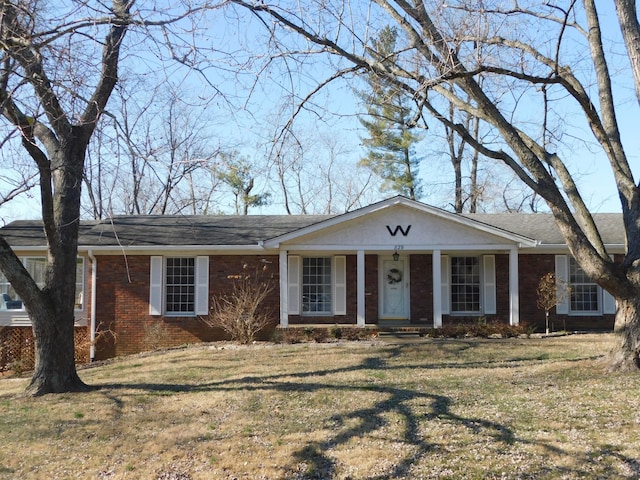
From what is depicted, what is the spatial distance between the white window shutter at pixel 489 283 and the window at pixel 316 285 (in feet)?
15.5

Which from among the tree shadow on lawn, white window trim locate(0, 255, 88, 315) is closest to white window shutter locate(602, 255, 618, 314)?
the tree shadow on lawn

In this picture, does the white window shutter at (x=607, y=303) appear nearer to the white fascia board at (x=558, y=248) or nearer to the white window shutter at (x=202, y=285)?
the white fascia board at (x=558, y=248)

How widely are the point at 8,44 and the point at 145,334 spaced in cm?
1135

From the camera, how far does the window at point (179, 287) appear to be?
1822 cm

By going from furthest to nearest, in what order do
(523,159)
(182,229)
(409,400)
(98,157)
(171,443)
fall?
(182,229) < (523,159) < (409,400) < (98,157) < (171,443)

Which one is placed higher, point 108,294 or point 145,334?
point 108,294

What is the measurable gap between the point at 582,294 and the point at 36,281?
16.7 metres

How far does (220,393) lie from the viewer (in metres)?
10.1

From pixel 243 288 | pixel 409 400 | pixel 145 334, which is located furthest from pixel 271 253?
pixel 409 400

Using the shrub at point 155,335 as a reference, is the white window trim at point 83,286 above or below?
above

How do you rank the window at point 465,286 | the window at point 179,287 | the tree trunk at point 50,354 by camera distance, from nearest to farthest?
the tree trunk at point 50,354 → the window at point 179,287 → the window at point 465,286

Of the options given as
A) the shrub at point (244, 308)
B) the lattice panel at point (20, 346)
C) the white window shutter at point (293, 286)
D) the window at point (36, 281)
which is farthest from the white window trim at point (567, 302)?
the window at point (36, 281)

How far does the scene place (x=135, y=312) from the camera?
704 inches

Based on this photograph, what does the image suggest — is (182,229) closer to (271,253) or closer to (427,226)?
(271,253)
